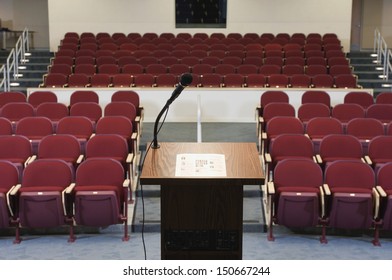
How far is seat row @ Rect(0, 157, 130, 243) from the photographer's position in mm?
5719

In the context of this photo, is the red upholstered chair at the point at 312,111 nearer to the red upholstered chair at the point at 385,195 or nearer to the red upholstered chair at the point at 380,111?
the red upholstered chair at the point at 380,111

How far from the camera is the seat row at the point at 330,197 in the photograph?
5.73 metres

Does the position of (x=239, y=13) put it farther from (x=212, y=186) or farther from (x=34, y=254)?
(x=212, y=186)

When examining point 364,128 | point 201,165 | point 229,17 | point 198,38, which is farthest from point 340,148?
point 229,17

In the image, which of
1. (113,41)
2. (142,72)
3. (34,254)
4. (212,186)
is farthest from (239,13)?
(212,186)

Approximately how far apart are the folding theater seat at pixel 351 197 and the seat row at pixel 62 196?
1937 millimetres

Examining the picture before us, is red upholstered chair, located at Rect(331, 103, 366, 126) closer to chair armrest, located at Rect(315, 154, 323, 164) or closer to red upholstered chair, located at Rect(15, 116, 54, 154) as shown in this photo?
chair armrest, located at Rect(315, 154, 323, 164)

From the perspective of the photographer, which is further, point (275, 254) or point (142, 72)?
point (142, 72)

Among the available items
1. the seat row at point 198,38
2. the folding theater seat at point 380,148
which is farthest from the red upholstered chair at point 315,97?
the seat row at point 198,38

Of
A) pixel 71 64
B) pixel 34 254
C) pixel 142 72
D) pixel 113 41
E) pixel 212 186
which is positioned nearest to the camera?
pixel 212 186

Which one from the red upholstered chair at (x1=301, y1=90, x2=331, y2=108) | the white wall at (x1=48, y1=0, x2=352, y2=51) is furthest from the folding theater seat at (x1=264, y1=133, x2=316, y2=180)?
the white wall at (x1=48, y1=0, x2=352, y2=51)

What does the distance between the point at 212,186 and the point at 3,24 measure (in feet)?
53.4
